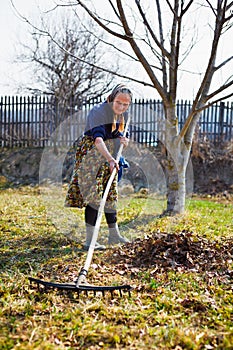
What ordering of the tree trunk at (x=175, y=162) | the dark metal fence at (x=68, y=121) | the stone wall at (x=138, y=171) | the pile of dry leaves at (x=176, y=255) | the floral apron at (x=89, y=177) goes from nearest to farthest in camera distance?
the pile of dry leaves at (x=176, y=255)
the floral apron at (x=89, y=177)
the tree trunk at (x=175, y=162)
the stone wall at (x=138, y=171)
the dark metal fence at (x=68, y=121)

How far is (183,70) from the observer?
5719 mm

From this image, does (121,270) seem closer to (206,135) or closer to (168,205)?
(168,205)

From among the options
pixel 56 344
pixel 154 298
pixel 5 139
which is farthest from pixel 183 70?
pixel 5 139

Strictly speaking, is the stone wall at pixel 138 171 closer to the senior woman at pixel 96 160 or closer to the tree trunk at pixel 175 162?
the tree trunk at pixel 175 162

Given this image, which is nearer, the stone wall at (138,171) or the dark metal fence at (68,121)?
the stone wall at (138,171)

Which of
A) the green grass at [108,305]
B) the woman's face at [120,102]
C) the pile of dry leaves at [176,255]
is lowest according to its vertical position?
the green grass at [108,305]

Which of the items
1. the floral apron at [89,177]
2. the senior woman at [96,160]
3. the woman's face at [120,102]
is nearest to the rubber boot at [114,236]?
the senior woman at [96,160]

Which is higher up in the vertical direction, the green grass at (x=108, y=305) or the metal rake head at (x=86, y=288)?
the metal rake head at (x=86, y=288)

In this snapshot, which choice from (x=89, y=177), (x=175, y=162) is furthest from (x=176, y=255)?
(x=175, y=162)

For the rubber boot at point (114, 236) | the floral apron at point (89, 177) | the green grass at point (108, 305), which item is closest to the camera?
the green grass at point (108, 305)

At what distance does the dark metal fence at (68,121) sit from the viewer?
39.5 ft

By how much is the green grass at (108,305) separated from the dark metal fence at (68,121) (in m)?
7.92

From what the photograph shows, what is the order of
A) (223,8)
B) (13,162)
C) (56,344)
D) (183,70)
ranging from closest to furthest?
1. (56,344)
2. (223,8)
3. (183,70)
4. (13,162)

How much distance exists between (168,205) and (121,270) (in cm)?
272
